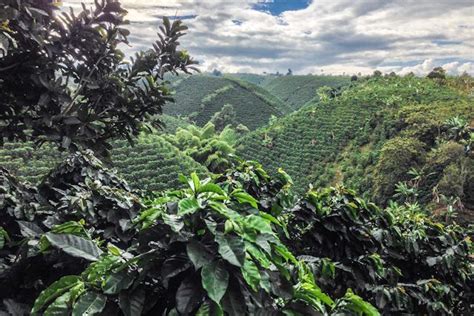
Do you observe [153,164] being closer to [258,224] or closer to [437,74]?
[258,224]

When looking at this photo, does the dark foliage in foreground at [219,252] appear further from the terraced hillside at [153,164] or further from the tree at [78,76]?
the terraced hillside at [153,164]

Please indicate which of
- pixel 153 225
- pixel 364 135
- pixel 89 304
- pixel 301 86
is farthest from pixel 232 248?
pixel 301 86

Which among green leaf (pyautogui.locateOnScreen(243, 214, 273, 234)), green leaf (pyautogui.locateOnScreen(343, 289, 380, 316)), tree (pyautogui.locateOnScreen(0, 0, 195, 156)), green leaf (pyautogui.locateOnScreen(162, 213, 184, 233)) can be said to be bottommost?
green leaf (pyautogui.locateOnScreen(343, 289, 380, 316))

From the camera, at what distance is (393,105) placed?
27219 millimetres

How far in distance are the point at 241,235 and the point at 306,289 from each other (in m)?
0.31

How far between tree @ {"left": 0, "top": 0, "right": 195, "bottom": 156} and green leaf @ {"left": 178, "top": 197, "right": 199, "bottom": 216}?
A: 1159 millimetres

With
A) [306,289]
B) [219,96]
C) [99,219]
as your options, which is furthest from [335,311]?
[219,96]

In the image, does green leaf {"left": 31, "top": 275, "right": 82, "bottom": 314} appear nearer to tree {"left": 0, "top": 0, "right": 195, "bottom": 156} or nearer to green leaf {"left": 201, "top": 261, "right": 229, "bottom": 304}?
green leaf {"left": 201, "top": 261, "right": 229, "bottom": 304}

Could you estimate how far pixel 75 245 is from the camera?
1175 millimetres

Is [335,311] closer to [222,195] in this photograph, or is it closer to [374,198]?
[222,195]

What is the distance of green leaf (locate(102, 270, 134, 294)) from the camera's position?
0.99m

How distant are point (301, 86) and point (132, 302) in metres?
72.4

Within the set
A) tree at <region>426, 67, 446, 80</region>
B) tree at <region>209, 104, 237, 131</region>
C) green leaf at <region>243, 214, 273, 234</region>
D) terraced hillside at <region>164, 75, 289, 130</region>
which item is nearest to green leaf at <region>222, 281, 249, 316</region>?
green leaf at <region>243, 214, 273, 234</region>

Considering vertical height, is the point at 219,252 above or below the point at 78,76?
below
